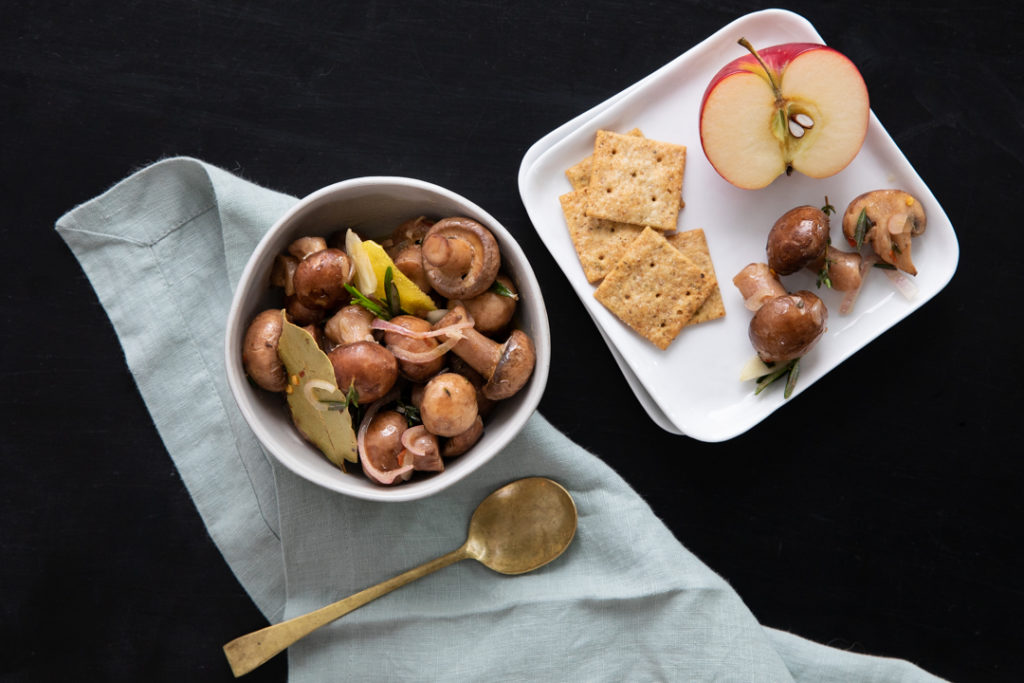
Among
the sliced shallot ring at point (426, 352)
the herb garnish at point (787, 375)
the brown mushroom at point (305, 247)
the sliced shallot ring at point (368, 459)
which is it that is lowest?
the herb garnish at point (787, 375)

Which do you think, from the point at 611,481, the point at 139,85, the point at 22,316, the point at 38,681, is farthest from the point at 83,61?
the point at 611,481

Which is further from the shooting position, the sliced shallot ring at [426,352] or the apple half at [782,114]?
the apple half at [782,114]

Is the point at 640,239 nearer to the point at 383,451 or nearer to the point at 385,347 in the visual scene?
the point at 385,347

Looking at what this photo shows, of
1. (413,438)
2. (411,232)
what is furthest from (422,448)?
(411,232)

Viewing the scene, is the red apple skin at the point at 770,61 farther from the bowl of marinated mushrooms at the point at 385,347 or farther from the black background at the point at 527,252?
the bowl of marinated mushrooms at the point at 385,347

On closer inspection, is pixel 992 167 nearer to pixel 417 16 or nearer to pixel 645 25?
pixel 645 25

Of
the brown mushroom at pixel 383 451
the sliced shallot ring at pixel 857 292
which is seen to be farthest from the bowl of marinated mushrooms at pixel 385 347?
the sliced shallot ring at pixel 857 292

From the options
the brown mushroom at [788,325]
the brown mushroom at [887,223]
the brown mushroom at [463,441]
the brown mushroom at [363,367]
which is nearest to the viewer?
the brown mushroom at [363,367]
